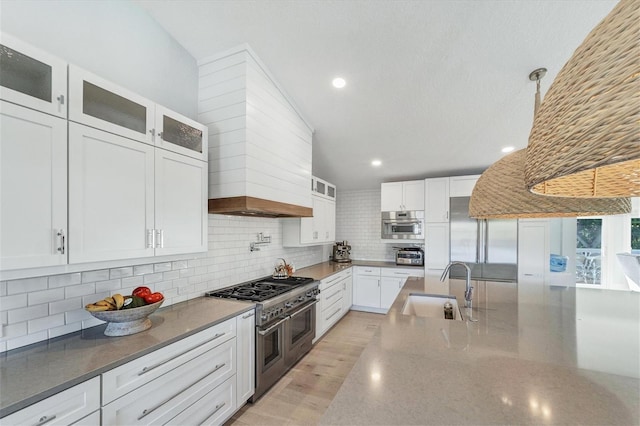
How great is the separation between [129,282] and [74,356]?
25.7 inches

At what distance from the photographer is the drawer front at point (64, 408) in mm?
1000

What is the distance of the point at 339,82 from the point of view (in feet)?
9.02


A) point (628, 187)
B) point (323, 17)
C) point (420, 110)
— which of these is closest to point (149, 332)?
point (628, 187)

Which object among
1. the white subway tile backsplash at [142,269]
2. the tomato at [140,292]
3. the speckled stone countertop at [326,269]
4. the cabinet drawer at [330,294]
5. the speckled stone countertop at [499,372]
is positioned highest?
the white subway tile backsplash at [142,269]

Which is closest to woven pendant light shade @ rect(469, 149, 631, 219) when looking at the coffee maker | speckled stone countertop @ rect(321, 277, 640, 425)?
speckled stone countertop @ rect(321, 277, 640, 425)

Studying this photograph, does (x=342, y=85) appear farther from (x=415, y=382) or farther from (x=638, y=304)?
(x=638, y=304)

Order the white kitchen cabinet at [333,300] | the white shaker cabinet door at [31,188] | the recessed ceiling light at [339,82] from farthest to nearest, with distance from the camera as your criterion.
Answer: the white kitchen cabinet at [333,300] < the recessed ceiling light at [339,82] < the white shaker cabinet door at [31,188]

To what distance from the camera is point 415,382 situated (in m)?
→ 1.01

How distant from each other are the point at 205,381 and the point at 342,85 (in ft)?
9.52

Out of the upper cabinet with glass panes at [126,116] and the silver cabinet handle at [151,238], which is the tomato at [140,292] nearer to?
the silver cabinet handle at [151,238]

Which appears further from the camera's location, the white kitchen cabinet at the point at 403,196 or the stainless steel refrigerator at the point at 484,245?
the white kitchen cabinet at the point at 403,196

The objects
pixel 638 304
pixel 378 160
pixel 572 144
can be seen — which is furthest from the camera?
pixel 378 160

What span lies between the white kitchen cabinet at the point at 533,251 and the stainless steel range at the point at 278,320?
3.16 metres

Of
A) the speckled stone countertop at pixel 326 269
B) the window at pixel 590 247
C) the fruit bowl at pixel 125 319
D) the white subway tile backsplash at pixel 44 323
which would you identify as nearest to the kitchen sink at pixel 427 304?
the speckled stone countertop at pixel 326 269
